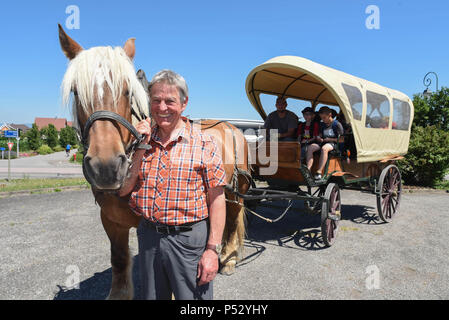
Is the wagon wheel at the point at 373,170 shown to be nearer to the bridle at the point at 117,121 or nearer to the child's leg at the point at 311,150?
the child's leg at the point at 311,150

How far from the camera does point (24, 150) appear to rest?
120 ft

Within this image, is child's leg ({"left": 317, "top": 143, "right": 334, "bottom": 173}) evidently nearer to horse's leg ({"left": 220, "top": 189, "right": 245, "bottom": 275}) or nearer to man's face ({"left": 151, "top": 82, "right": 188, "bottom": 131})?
horse's leg ({"left": 220, "top": 189, "right": 245, "bottom": 275})

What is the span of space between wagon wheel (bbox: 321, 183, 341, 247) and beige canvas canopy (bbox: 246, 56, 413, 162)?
0.75 metres

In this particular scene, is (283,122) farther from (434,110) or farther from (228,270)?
(434,110)

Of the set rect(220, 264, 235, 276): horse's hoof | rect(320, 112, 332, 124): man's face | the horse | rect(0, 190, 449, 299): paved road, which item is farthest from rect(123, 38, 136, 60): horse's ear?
rect(320, 112, 332, 124): man's face

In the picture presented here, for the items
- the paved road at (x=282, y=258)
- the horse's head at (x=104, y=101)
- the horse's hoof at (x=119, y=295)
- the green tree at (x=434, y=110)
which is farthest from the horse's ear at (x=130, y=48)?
the green tree at (x=434, y=110)

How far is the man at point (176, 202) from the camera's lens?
1.54 m

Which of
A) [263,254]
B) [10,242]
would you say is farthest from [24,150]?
[263,254]

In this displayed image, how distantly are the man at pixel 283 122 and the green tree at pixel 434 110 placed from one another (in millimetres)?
8334

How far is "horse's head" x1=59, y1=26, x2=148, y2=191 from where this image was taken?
1480 mm

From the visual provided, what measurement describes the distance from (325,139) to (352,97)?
2.56 ft

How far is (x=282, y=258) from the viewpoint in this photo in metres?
4.01
